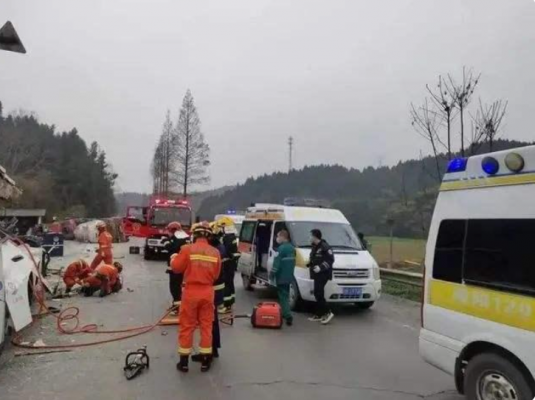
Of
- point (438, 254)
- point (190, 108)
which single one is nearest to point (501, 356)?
point (438, 254)

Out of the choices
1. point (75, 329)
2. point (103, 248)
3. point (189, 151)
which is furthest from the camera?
point (189, 151)

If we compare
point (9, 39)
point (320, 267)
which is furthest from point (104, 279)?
point (9, 39)

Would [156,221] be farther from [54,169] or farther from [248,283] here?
[54,169]

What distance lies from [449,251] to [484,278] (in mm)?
496

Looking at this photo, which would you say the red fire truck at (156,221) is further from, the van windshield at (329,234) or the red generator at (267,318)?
the red generator at (267,318)

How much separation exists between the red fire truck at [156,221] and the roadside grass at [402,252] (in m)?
9.15

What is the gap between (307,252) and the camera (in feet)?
34.8

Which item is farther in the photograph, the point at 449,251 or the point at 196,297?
the point at 196,297

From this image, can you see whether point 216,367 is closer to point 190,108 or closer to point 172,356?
point 172,356

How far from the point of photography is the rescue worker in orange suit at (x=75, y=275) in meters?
12.7

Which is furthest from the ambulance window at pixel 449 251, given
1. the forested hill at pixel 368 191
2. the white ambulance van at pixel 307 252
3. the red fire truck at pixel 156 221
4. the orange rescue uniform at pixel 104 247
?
the red fire truck at pixel 156 221

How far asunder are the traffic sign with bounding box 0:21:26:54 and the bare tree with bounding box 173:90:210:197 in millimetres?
41515

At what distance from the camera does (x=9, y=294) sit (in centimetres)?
702

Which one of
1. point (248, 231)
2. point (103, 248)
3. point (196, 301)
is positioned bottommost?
point (196, 301)
